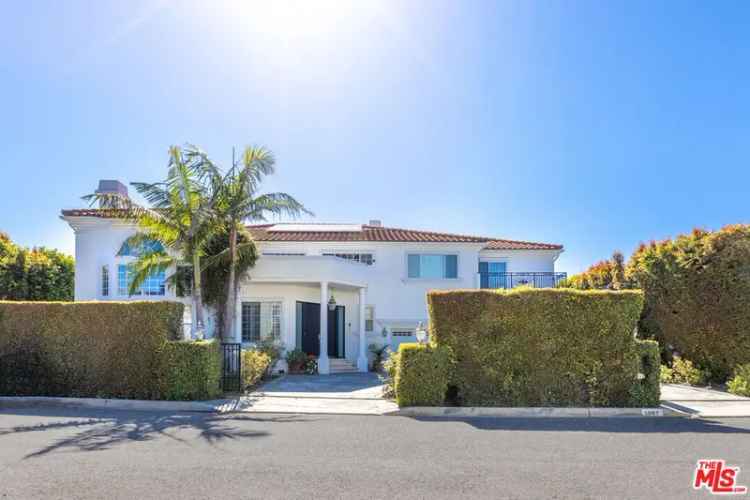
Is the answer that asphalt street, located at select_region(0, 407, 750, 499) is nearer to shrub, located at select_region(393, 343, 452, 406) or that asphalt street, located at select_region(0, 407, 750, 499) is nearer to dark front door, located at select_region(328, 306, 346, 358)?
shrub, located at select_region(393, 343, 452, 406)

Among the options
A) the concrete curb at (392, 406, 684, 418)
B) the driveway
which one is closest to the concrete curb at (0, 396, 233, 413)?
the driveway

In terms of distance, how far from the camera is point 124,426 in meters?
10.2

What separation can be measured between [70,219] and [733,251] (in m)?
22.0

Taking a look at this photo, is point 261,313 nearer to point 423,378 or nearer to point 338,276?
point 338,276

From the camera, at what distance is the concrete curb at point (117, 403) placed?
493 inches

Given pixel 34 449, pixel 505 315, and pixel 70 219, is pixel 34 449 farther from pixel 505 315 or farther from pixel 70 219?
pixel 70 219

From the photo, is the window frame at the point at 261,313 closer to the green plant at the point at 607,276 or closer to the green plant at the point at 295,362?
the green plant at the point at 295,362

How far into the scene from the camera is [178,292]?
19.3m

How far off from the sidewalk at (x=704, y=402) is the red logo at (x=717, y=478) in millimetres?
4712

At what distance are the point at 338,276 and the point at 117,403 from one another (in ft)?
30.5

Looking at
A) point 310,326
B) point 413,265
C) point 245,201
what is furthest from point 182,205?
point 413,265

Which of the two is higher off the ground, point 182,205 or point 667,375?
point 182,205

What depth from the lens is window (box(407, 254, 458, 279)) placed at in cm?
2372

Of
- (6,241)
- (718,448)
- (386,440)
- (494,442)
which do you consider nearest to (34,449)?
(386,440)
